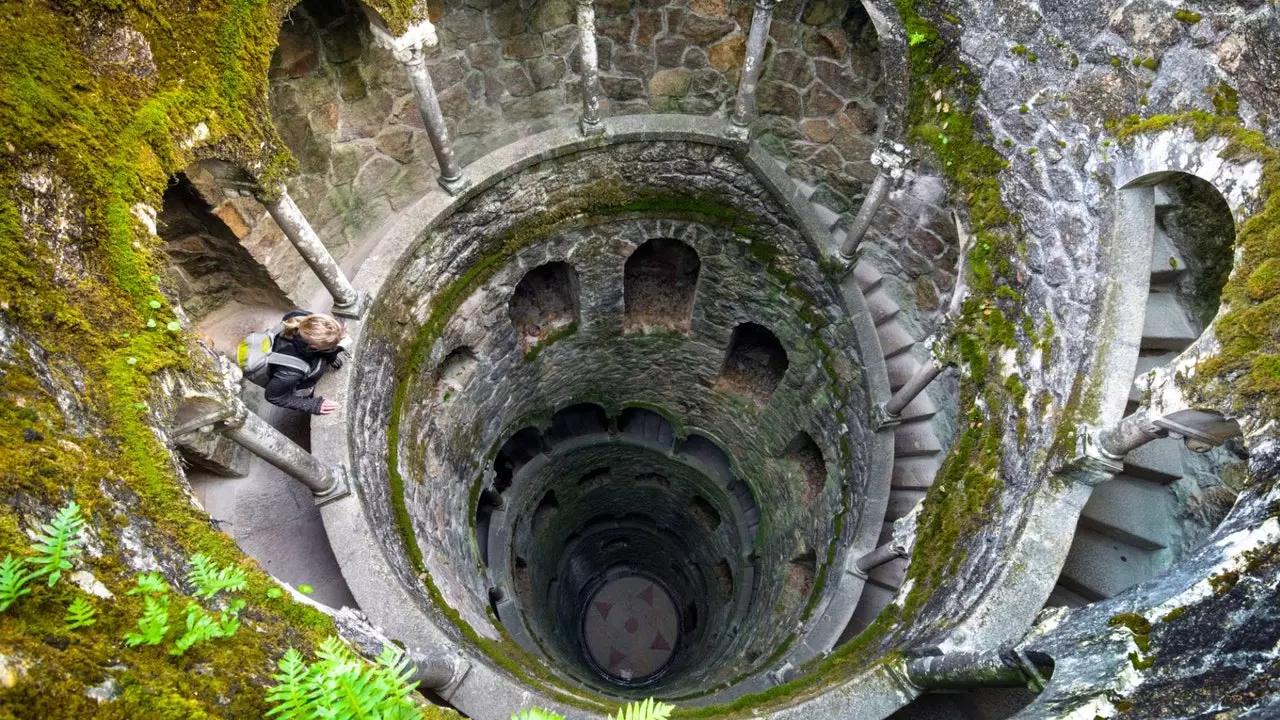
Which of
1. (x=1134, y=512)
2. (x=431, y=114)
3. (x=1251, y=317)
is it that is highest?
(x=431, y=114)

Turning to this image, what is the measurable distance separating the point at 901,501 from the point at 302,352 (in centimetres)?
652

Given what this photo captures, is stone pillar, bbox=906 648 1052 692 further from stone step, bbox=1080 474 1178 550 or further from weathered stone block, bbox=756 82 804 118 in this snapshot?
weathered stone block, bbox=756 82 804 118

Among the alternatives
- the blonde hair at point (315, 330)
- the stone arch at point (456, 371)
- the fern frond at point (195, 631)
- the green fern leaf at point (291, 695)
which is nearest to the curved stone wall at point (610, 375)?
the stone arch at point (456, 371)

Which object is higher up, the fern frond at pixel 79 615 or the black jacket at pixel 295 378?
the black jacket at pixel 295 378

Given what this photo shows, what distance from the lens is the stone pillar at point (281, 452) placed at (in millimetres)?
4449

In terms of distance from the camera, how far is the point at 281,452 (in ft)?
16.2

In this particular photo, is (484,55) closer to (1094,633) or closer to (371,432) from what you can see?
(371,432)

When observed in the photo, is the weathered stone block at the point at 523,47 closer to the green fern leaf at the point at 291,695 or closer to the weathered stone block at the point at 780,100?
the weathered stone block at the point at 780,100

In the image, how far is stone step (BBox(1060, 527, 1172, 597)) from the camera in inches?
199

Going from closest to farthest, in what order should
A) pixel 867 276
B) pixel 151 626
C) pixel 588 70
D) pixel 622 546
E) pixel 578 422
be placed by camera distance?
1. pixel 151 626
2. pixel 588 70
3. pixel 867 276
4. pixel 578 422
5. pixel 622 546

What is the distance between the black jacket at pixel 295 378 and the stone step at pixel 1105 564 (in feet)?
20.4

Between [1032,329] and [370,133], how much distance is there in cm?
650

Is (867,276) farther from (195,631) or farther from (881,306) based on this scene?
(195,631)

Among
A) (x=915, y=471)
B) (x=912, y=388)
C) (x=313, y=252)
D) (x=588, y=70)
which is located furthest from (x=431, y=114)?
(x=915, y=471)
